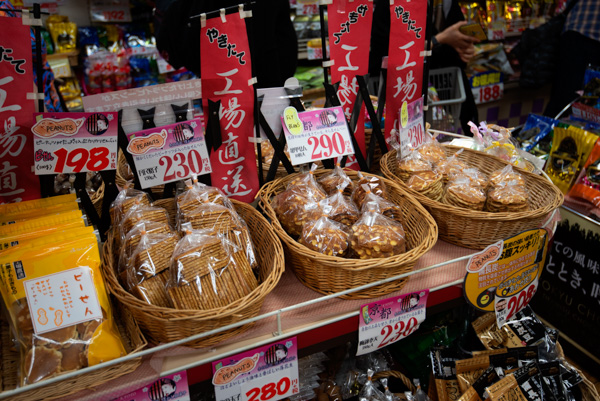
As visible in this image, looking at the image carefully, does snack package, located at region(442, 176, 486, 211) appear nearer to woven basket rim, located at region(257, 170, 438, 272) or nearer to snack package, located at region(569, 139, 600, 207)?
woven basket rim, located at region(257, 170, 438, 272)

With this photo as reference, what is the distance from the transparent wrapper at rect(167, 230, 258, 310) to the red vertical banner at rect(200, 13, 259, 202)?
42 cm

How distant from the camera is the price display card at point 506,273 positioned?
130cm

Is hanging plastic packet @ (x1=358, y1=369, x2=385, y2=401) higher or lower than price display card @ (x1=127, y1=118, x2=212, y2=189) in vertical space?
lower

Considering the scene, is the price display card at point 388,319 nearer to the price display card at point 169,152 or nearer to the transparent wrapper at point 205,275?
the transparent wrapper at point 205,275

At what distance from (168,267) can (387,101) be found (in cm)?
119

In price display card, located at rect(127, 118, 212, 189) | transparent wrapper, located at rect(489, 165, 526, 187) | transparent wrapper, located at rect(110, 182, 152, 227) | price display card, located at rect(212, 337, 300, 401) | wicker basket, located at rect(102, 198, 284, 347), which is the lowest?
price display card, located at rect(212, 337, 300, 401)

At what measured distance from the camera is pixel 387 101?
1.88 metres

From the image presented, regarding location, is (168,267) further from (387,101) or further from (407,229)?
(387,101)

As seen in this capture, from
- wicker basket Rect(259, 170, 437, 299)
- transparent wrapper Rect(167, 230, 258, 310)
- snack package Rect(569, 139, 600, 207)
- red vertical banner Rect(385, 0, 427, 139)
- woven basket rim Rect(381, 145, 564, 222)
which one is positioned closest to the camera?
transparent wrapper Rect(167, 230, 258, 310)

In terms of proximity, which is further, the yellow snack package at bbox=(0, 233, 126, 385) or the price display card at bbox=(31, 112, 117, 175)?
the price display card at bbox=(31, 112, 117, 175)

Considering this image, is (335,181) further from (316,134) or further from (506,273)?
(506,273)

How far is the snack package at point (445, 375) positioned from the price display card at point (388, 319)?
1.38 ft

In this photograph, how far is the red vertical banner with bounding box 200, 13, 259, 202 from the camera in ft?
4.57

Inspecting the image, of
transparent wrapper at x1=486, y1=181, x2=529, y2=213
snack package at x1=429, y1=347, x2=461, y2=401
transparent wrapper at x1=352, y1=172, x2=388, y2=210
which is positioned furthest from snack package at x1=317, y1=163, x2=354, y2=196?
snack package at x1=429, y1=347, x2=461, y2=401
